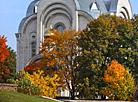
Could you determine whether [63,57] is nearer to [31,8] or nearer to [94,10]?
[94,10]

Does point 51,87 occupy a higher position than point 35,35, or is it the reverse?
point 35,35

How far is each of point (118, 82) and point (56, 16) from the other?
19538mm

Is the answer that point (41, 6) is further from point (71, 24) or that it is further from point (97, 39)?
point (97, 39)

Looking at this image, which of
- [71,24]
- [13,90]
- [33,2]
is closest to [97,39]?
[13,90]

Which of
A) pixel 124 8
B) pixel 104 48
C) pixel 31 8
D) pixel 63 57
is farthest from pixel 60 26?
pixel 104 48

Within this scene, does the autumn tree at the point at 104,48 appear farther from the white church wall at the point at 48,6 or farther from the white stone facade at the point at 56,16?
the white church wall at the point at 48,6

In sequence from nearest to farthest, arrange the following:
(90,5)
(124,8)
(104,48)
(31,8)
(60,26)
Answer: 1. (104,48)
2. (60,26)
3. (90,5)
4. (124,8)
5. (31,8)

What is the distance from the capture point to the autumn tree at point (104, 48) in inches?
1181

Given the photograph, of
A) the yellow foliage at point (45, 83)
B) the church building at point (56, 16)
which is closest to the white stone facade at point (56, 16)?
the church building at point (56, 16)

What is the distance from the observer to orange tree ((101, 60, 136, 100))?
28.2 metres

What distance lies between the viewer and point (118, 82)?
28.5m

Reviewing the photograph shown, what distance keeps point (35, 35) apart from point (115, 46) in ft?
64.0

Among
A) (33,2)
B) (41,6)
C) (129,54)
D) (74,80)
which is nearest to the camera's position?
(129,54)

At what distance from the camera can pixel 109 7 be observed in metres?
49.4
